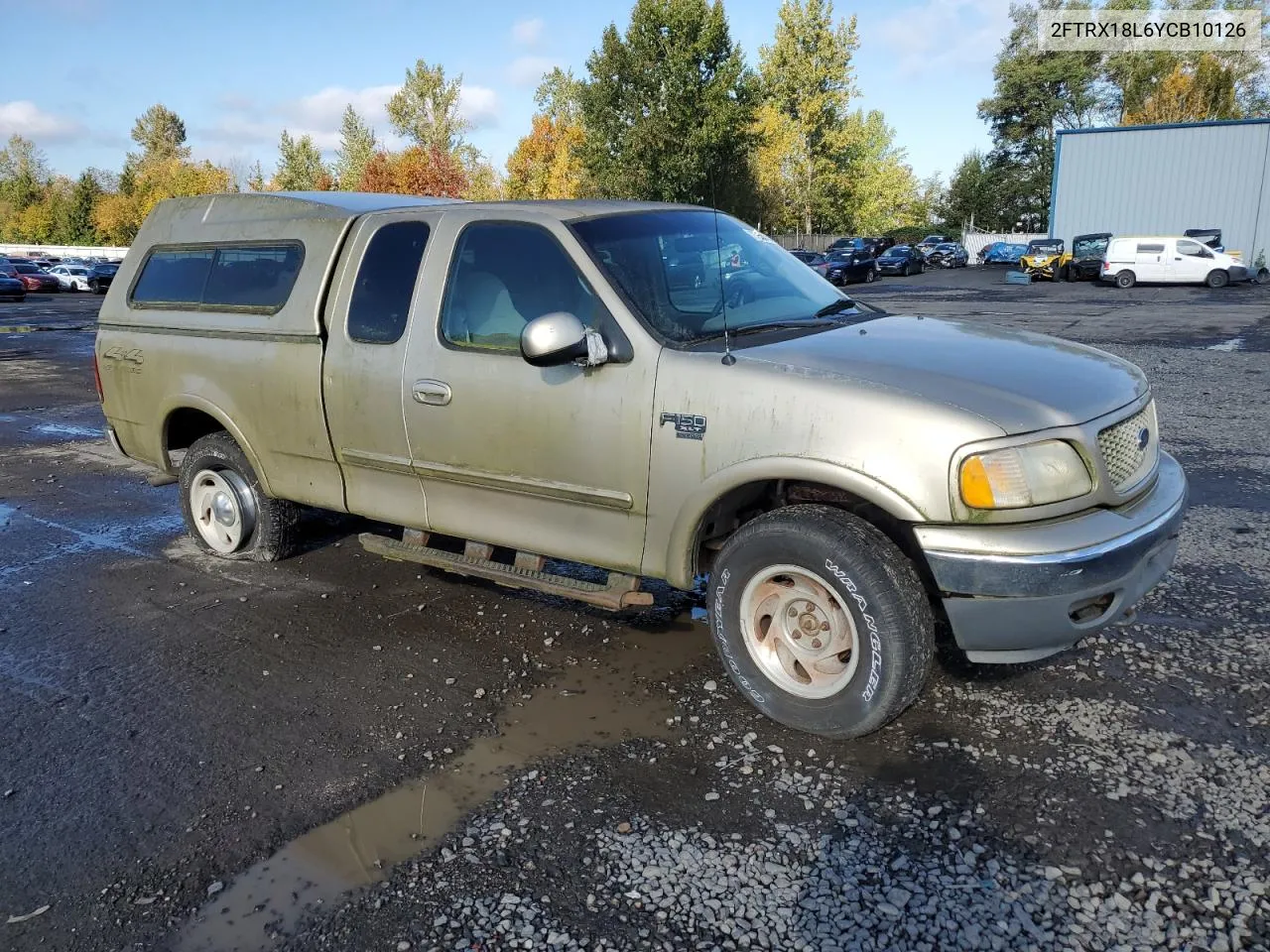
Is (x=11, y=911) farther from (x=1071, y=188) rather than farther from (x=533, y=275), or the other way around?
(x=1071, y=188)

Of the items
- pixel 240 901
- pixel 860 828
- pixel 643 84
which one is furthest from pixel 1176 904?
pixel 643 84

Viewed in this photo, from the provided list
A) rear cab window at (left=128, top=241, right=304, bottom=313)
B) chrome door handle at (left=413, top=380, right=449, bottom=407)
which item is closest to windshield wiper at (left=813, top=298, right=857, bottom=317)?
chrome door handle at (left=413, top=380, right=449, bottom=407)

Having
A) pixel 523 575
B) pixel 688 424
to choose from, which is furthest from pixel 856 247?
pixel 688 424

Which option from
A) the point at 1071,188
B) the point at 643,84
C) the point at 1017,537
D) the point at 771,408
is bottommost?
the point at 1017,537

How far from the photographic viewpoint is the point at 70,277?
1821 inches

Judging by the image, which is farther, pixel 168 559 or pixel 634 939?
pixel 168 559

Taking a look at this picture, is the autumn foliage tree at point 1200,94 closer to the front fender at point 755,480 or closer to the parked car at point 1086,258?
the parked car at point 1086,258

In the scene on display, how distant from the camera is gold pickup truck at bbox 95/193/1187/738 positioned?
3178 mm

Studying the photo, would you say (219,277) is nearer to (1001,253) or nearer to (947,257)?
(947,257)

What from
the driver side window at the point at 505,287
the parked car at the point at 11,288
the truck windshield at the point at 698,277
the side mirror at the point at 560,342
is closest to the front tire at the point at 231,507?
the driver side window at the point at 505,287

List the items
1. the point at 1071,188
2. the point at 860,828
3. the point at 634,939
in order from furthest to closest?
the point at 1071,188, the point at 860,828, the point at 634,939

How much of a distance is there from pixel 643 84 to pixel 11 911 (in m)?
49.8

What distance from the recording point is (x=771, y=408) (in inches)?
134

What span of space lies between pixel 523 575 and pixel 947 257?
56547mm
